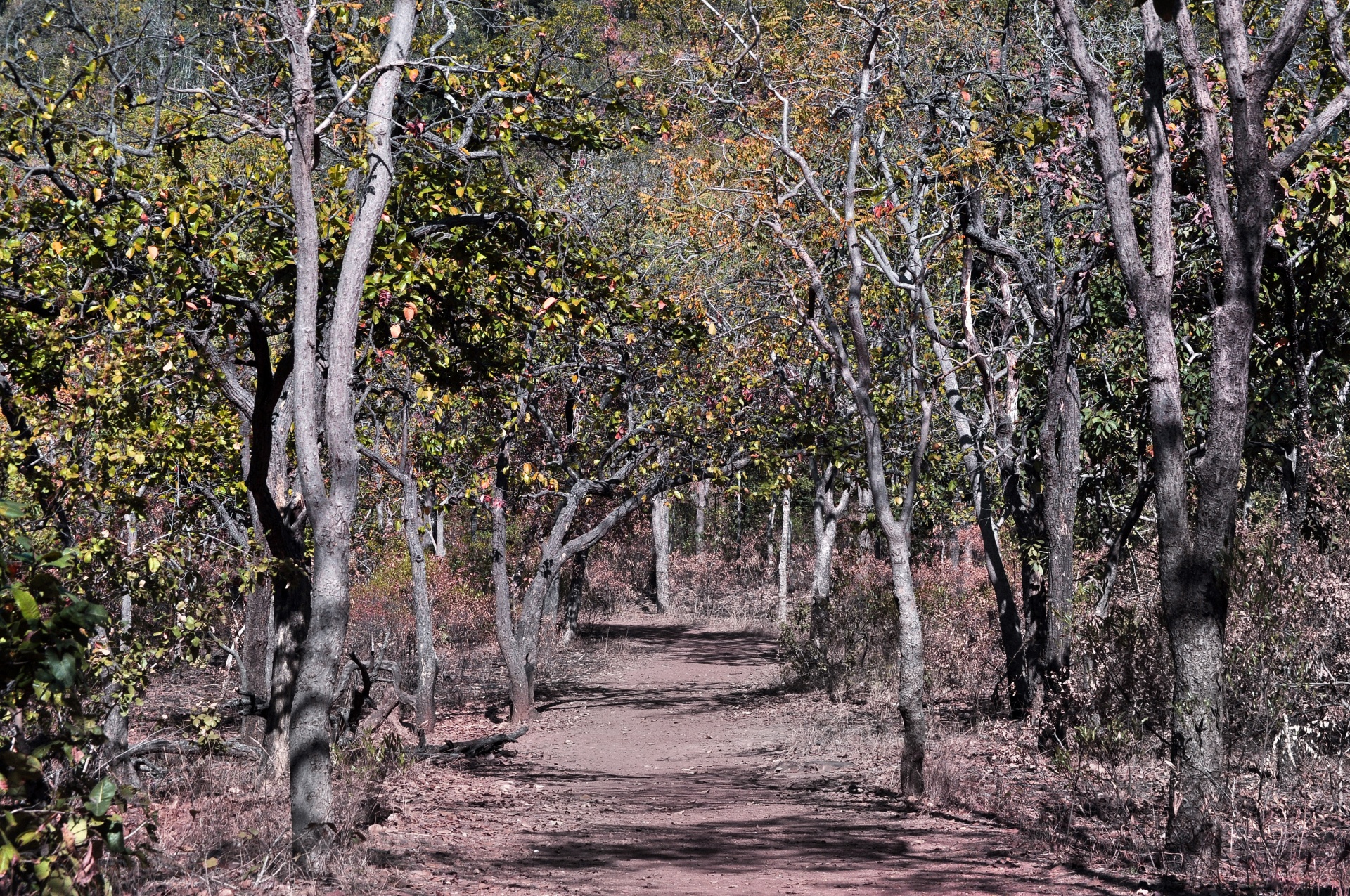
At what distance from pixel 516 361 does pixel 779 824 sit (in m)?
4.78

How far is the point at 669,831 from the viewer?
31.8ft

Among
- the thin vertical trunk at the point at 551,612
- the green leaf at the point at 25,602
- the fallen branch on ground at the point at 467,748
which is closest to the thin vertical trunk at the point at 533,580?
the fallen branch on ground at the point at 467,748

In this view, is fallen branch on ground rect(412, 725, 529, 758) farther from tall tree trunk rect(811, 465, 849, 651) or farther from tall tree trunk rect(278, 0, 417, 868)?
tall tree trunk rect(811, 465, 849, 651)

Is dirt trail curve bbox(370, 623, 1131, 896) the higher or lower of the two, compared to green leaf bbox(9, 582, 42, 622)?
lower

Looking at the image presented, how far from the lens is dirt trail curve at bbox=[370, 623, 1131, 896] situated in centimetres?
762

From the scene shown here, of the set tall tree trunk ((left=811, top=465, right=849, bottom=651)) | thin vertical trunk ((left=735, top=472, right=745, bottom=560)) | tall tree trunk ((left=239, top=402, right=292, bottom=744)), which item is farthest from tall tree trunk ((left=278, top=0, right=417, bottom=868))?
thin vertical trunk ((left=735, top=472, right=745, bottom=560))

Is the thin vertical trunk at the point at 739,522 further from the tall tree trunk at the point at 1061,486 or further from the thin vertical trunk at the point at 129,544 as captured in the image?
the thin vertical trunk at the point at 129,544

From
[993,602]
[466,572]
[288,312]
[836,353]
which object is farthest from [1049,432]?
[466,572]

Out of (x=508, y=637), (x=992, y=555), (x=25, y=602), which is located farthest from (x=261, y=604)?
(x=25, y=602)

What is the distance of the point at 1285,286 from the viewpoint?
10.8 m

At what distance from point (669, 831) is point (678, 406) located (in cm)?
684

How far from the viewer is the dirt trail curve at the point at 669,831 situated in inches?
300

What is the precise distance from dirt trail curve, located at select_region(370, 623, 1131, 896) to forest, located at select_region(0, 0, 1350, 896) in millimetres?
82

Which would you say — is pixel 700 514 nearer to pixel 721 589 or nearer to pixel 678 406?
pixel 721 589
